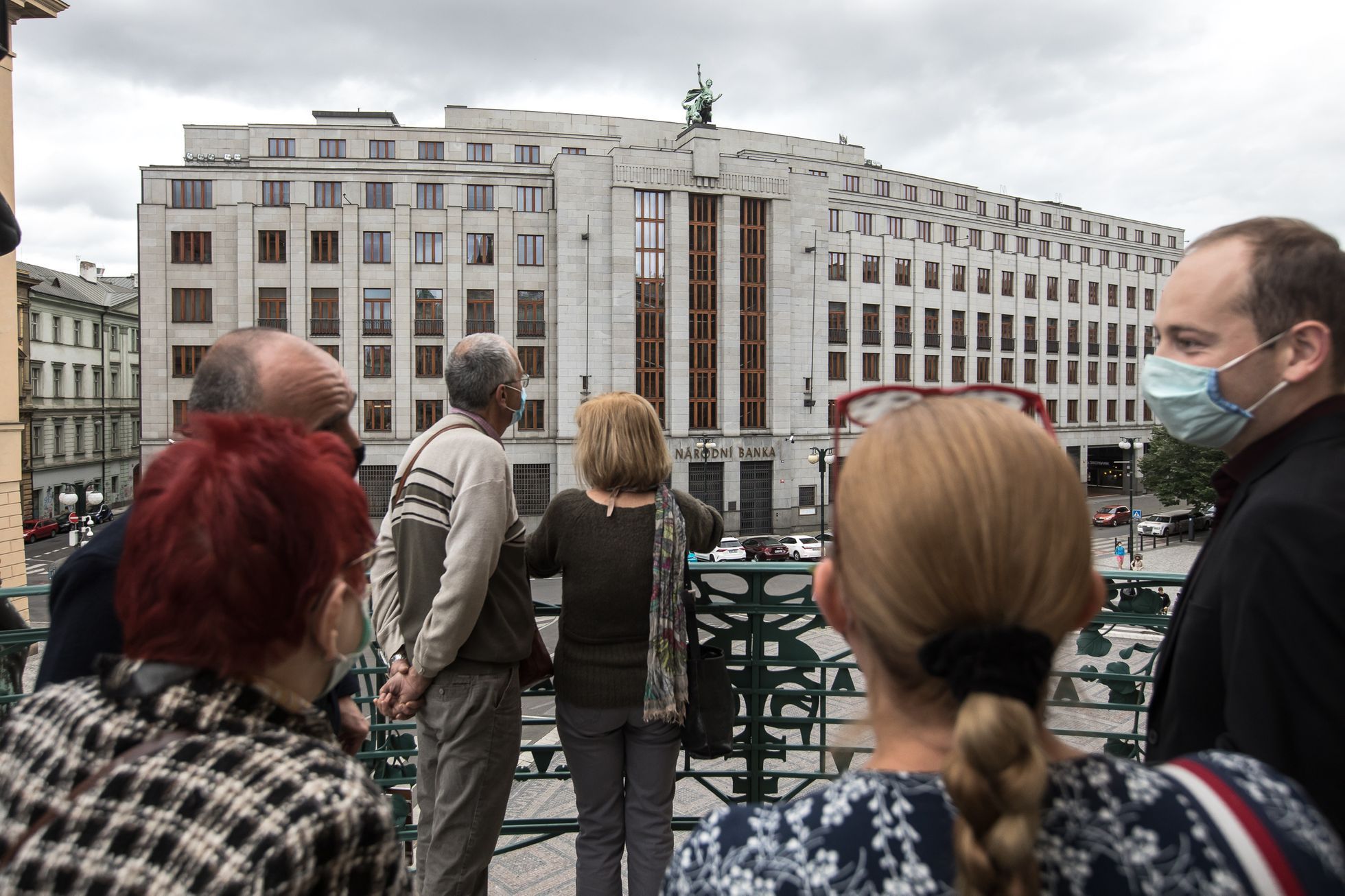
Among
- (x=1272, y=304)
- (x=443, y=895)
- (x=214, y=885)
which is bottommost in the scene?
(x=443, y=895)

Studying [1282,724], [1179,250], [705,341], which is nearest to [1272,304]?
[1282,724]

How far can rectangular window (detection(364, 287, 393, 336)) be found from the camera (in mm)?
43281

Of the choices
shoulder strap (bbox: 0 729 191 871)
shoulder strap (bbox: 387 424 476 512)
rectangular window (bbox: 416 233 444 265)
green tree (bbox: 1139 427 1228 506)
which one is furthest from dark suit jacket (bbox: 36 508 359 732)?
green tree (bbox: 1139 427 1228 506)

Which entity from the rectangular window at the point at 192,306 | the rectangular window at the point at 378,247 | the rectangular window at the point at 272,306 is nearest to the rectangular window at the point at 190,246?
the rectangular window at the point at 192,306

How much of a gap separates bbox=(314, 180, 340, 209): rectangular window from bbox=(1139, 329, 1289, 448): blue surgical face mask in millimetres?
47181

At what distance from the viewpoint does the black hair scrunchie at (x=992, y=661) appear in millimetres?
1017

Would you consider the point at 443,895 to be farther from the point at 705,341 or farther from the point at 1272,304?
the point at 705,341

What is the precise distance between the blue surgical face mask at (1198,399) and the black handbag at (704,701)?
1808mm

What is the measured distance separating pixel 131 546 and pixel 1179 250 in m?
82.6

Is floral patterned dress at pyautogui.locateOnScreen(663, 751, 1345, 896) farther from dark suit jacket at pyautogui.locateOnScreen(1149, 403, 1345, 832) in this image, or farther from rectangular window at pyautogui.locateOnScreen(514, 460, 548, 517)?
rectangular window at pyautogui.locateOnScreen(514, 460, 548, 517)

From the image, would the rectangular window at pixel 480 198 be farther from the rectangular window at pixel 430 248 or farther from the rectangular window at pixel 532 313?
the rectangular window at pixel 532 313

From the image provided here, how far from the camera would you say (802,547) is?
1404 inches

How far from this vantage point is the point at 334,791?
126 centimetres

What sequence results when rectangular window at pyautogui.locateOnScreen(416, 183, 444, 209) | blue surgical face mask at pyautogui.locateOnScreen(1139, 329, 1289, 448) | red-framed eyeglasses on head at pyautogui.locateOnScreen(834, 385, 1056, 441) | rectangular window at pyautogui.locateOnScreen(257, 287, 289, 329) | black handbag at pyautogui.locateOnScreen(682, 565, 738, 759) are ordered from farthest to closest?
rectangular window at pyautogui.locateOnScreen(416, 183, 444, 209)
rectangular window at pyautogui.locateOnScreen(257, 287, 289, 329)
black handbag at pyautogui.locateOnScreen(682, 565, 738, 759)
blue surgical face mask at pyautogui.locateOnScreen(1139, 329, 1289, 448)
red-framed eyeglasses on head at pyautogui.locateOnScreen(834, 385, 1056, 441)
